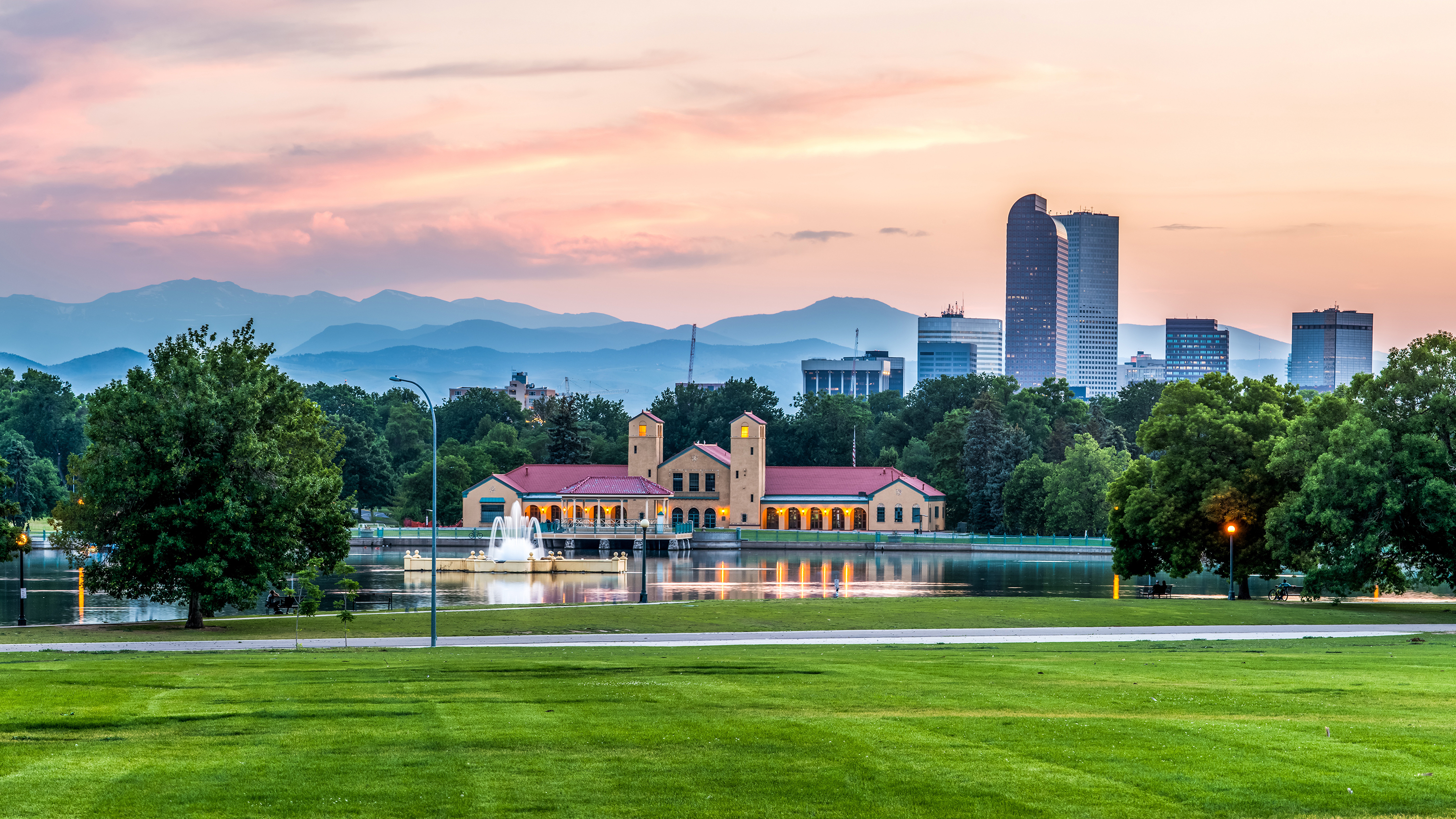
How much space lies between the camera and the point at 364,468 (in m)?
123

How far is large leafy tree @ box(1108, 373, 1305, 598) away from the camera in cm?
5353

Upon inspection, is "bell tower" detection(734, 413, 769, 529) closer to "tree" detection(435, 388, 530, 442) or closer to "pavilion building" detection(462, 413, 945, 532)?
"pavilion building" detection(462, 413, 945, 532)

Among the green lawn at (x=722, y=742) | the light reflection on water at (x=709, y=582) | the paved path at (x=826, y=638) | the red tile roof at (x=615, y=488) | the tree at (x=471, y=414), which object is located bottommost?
the light reflection on water at (x=709, y=582)

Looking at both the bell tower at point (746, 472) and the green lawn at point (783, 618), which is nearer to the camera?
the green lawn at point (783, 618)

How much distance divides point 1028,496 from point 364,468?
197ft

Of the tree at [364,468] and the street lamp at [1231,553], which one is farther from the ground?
the tree at [364,468]

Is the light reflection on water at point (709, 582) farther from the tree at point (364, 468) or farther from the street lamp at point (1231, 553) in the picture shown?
the tree at point (364, 468)

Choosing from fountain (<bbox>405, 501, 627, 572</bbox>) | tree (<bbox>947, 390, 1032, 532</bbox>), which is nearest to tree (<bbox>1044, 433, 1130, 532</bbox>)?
tree (<bbox>947, 390, 1032, 532</bbox>)

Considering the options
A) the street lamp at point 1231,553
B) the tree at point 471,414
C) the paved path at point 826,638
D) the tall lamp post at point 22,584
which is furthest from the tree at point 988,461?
the tall lamp post at point 22,584

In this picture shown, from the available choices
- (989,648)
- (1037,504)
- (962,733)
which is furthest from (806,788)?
(1037,504)

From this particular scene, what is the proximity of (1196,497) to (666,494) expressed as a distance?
66282 mm

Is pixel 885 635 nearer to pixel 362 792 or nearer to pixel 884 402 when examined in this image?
pixel 362 792

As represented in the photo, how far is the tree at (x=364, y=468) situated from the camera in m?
122

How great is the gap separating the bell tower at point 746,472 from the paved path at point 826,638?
269 feet
